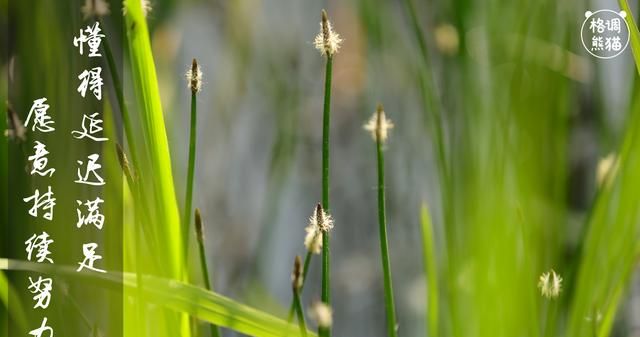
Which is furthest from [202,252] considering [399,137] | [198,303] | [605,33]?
[605,33]

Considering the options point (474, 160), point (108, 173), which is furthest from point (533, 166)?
point (108, 173)

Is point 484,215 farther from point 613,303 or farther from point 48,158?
point 48,158

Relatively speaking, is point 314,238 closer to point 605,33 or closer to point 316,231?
point 316,231

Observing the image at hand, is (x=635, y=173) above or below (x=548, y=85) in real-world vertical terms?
below

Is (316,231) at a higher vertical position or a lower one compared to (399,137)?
lower

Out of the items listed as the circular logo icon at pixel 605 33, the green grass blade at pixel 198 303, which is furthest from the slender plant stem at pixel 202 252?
the circular logo icon at pixel 605 33

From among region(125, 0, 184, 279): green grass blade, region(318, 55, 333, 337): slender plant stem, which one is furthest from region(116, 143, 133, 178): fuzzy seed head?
region(318, 55, 333, 337): slender plant stem
